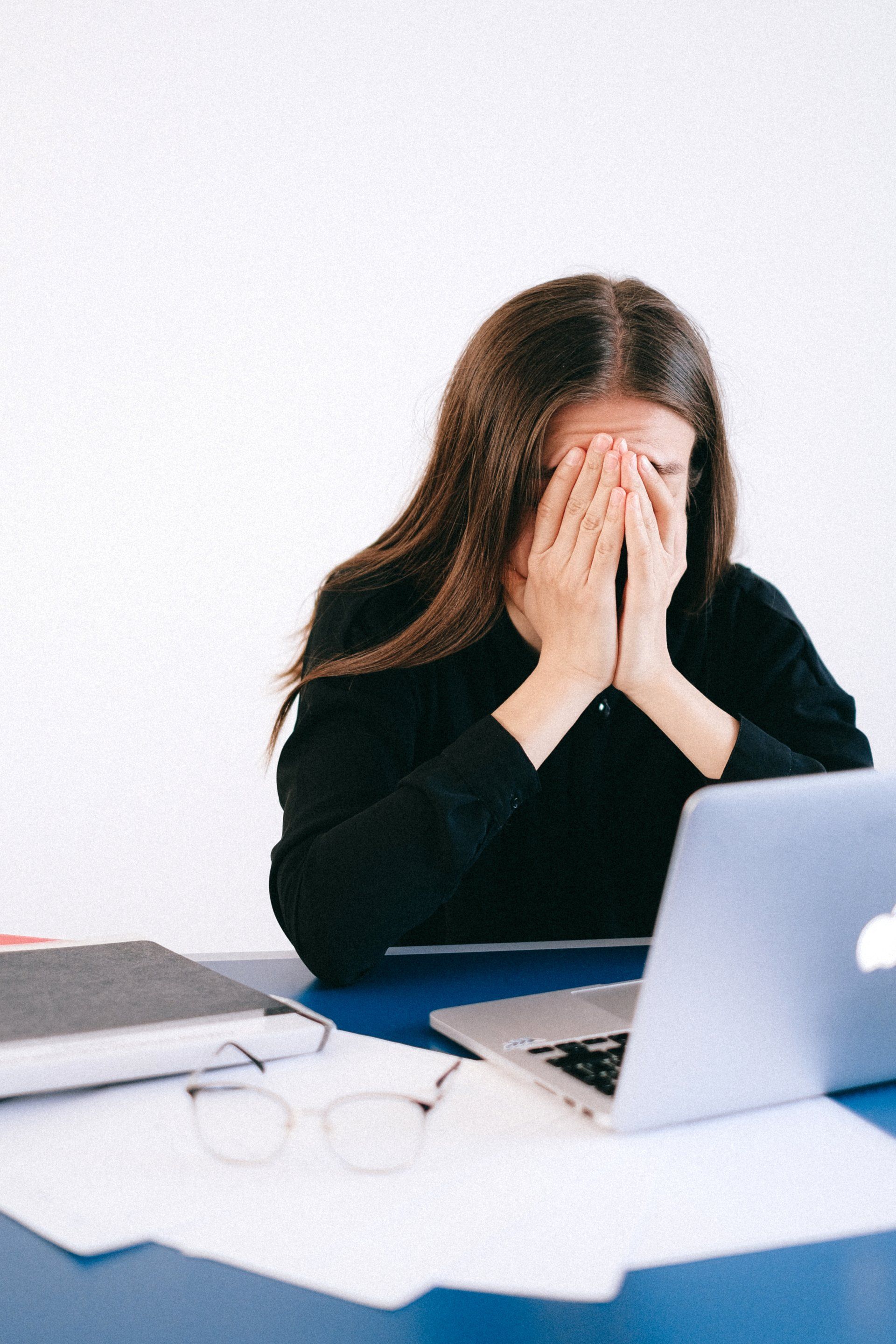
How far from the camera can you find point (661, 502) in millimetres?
A: 1238

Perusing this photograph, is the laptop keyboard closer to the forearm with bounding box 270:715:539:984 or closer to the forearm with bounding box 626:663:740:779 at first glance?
the forearm with bounding box 270:715:539:984

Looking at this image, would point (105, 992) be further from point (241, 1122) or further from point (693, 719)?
→ point (693, 719)

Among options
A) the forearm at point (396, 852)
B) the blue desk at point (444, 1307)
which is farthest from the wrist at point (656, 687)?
the blue desk at point (444, 1307)

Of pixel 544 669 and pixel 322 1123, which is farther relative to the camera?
pixel 544 669

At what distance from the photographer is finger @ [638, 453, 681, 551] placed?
3.99ft

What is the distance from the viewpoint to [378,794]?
1147 millimetres

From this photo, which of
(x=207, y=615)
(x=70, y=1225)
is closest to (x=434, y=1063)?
(x=70, y=1225)

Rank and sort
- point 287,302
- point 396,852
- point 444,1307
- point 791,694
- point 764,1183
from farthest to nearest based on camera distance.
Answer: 1. point 287,302
2. point 791,694
3. point 396,852
4. point 764,1183
5. point 444,1307

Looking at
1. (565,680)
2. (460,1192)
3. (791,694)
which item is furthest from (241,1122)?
(791,694)

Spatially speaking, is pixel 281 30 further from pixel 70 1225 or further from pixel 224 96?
pixel 70 1225

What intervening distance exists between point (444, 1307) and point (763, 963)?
252mm

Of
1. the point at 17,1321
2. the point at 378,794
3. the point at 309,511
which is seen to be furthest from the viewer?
the point at 309,511

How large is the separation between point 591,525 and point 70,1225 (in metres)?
0.84

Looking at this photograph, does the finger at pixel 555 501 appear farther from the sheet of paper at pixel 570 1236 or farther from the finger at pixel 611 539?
the sheet of paper at pixel 570 1236
